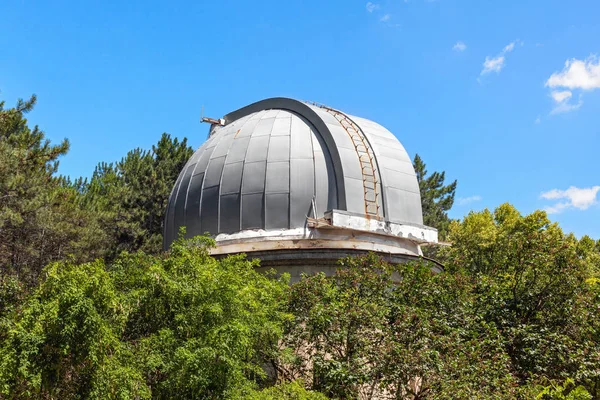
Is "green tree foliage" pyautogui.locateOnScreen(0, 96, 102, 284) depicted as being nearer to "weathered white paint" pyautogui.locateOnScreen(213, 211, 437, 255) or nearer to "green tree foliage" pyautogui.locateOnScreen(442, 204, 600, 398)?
"weathered white paint" pyautogui.locateOnScreen(213, 211, 437, 255)

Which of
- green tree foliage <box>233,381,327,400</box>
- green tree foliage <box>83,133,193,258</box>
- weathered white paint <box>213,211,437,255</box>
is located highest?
green tree foliage <box>83,133,193,258</box>

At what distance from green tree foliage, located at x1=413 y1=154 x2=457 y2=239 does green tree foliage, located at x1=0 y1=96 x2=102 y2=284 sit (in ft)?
65.3

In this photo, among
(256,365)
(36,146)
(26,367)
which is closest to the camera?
(26,367)

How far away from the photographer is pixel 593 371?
1182 cm

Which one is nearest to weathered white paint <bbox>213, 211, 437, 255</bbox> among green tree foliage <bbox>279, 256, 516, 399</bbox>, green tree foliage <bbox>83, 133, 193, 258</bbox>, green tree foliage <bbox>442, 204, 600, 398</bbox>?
green tree foliage <bbox>442, 204, 600, 398</bbox>

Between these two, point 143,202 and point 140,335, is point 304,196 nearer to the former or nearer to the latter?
point 140,335

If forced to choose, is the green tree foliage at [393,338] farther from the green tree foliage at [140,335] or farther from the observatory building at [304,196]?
the observatory building at [304,196]

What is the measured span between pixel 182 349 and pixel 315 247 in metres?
6.14

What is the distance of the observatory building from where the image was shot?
1584 centimetres

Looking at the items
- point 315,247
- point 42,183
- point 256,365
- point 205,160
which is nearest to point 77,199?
point 42,183

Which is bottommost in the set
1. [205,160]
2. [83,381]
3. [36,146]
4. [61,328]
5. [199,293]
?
[83,381]

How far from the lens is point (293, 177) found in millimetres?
16500

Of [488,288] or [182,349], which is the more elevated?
[488,288]

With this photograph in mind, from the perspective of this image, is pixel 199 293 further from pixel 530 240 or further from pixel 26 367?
pixel 530 240
